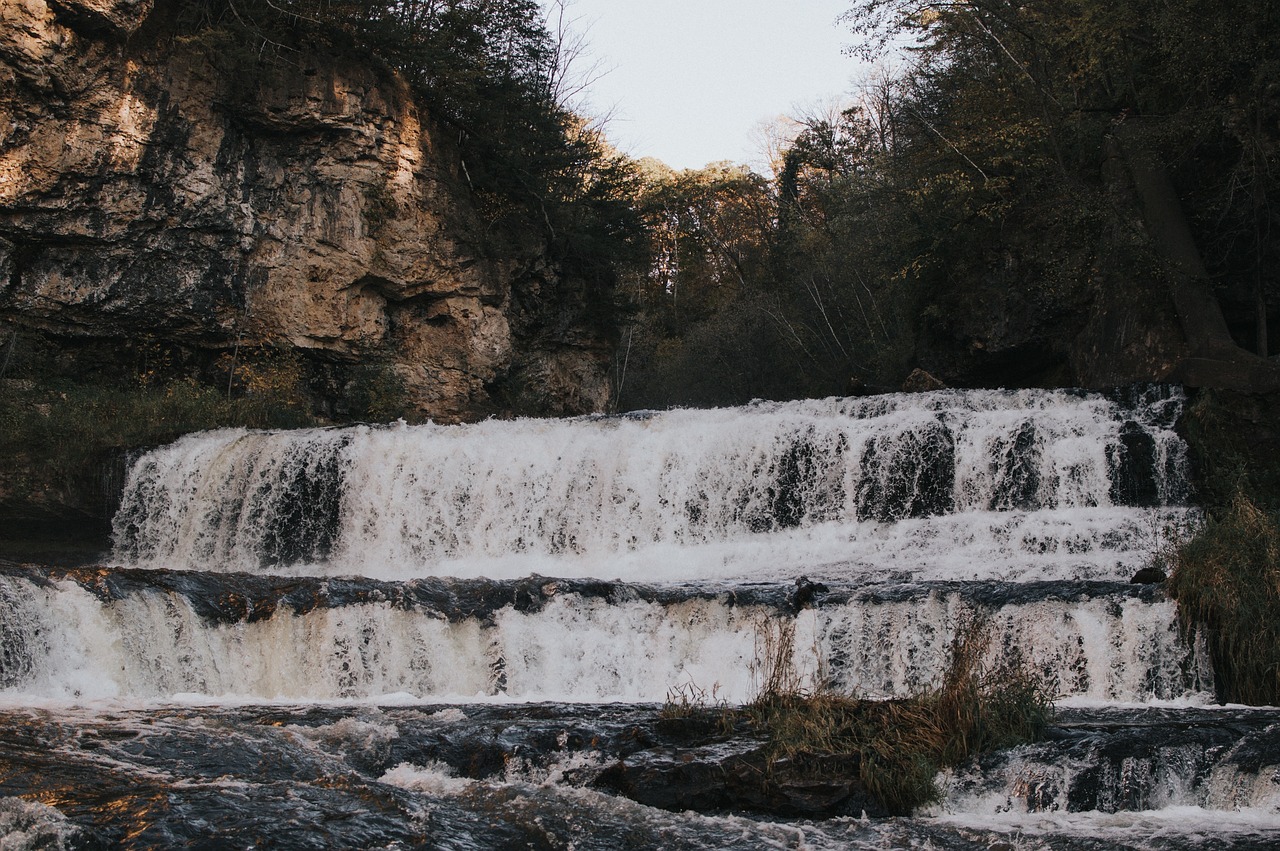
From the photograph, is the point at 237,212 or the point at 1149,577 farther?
the point at 237,212

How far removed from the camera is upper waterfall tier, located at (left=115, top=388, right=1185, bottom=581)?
12.3 meters

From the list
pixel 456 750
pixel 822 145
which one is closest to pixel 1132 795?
pixel 456 750

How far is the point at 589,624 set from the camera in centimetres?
915

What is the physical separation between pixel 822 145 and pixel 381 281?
832 inches

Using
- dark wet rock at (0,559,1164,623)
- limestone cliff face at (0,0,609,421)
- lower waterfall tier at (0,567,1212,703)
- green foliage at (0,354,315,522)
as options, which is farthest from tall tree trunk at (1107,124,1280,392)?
green foliage at (0,354,315,522)

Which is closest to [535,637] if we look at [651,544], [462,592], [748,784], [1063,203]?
[462,592]

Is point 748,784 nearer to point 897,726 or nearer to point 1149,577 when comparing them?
point 897,726

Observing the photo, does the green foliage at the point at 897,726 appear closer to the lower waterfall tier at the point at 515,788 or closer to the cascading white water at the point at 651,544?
the lower waterfall tier at the point at 515,788

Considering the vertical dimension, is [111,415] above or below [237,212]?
below

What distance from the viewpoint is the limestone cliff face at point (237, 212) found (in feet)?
57.4

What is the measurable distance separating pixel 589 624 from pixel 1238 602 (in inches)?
210

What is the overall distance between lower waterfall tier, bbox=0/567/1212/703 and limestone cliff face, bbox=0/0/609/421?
1142 centimetres

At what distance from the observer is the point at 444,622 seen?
8.96 m

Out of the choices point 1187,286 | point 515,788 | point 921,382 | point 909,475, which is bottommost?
point 515,788
